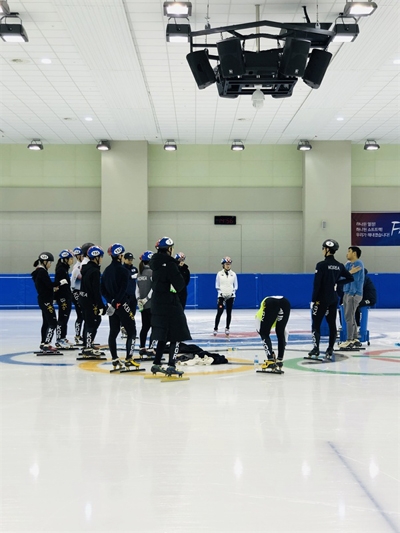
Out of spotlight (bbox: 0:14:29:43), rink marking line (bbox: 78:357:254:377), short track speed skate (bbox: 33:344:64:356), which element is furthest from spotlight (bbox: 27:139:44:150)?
rink marking line (bbox: 78:357:254:377)

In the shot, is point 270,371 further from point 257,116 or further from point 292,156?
point 292,156

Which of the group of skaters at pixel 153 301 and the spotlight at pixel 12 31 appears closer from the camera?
the group of skaters at pixel 153 301

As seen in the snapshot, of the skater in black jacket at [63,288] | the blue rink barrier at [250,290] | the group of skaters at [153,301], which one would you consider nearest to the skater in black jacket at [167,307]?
the group of skaters at [153,301]

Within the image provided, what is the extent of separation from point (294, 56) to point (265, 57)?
47 cm

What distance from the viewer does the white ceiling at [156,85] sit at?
12.1m

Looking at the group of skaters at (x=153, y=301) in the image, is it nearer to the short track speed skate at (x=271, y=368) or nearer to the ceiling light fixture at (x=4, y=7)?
the short track speed skate at (x=271, y=368)

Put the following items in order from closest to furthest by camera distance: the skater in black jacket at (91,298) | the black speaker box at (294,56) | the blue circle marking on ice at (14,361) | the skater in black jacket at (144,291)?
the blue circle marking on ice at (14,361) < the skater in black jacket at (91,298) < the black speaker box at (294,56) < the skater in black jacket at (144,291)

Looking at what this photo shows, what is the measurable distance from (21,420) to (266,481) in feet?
8.63

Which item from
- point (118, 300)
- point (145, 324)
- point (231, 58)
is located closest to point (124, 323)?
point (118, 300)

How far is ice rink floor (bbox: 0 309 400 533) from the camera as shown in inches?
131

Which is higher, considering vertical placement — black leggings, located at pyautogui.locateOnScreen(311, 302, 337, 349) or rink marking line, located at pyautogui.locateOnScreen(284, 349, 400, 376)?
black leggings, located at pyautogui.locateOnScreen(311, 302, 337, 349)

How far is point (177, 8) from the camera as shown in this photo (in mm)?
10820

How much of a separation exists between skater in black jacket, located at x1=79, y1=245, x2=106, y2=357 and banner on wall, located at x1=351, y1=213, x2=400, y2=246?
56.4 ft

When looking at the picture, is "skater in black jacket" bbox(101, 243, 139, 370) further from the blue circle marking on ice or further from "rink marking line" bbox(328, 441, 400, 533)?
"rink marking line" bbox(328, 441, 400, 533)
